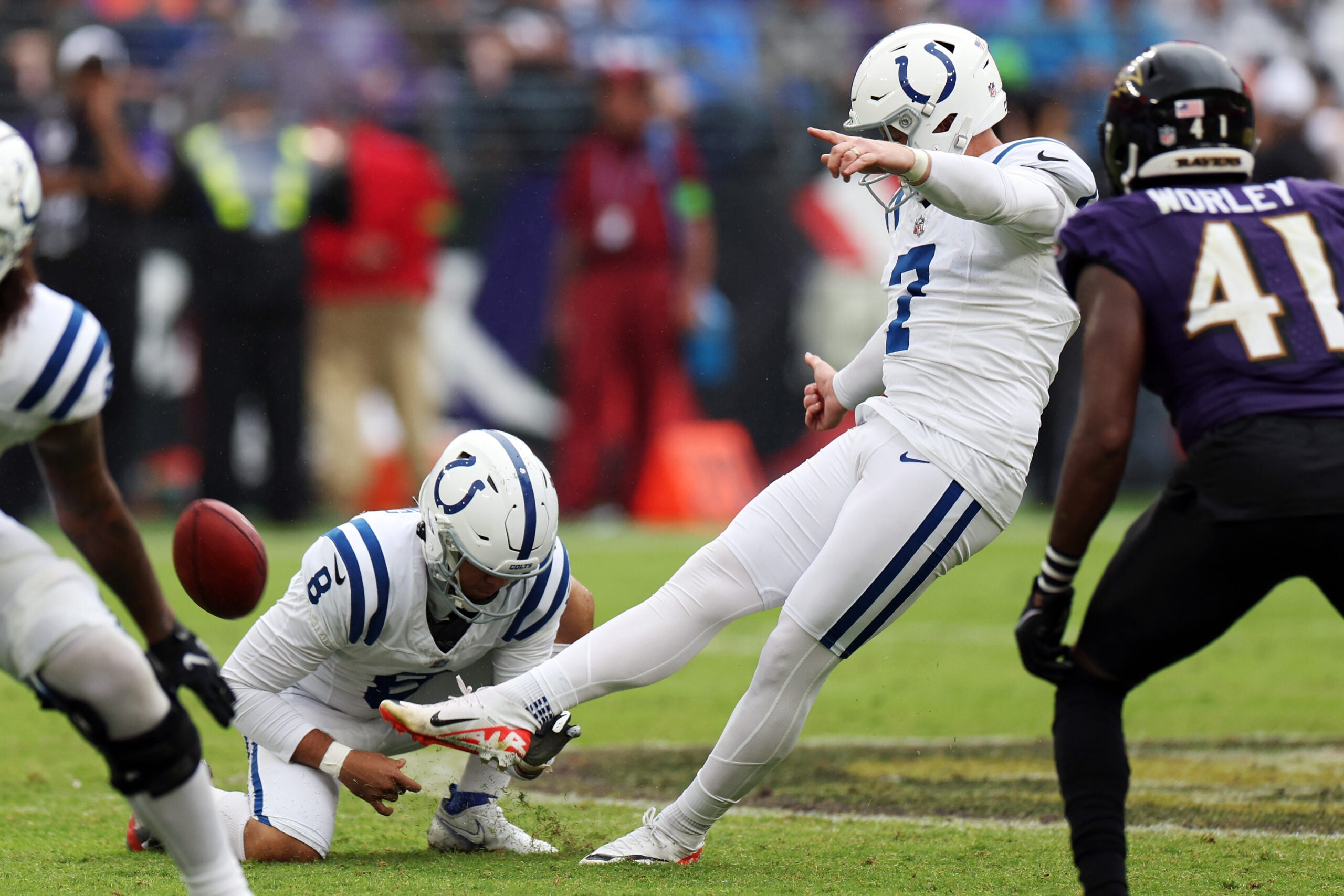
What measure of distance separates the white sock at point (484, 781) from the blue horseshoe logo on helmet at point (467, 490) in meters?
0.73

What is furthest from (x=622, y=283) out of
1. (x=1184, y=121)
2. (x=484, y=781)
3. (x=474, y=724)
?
(x=1184, y=121)

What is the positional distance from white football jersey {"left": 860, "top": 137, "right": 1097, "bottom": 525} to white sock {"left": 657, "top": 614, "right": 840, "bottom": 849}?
1.67 feet

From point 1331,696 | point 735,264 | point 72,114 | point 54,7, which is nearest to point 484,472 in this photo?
point 1331,696

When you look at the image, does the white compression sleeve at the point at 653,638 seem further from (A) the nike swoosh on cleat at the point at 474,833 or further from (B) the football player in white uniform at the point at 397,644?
(A) the nike swoosh on cleat at the point at 474,833

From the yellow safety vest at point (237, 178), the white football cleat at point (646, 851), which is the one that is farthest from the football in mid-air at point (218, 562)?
the yellow safety vest at point (237, 178)

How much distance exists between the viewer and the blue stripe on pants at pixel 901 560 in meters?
3.73

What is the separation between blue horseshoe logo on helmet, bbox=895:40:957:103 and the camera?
3.93m

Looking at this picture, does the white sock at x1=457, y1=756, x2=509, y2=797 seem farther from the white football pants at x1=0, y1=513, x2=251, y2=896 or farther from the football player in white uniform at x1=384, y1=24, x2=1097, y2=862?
the white football pants at x1=0, y1=513, x2=251, y2=896

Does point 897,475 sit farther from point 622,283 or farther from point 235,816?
point 622,283

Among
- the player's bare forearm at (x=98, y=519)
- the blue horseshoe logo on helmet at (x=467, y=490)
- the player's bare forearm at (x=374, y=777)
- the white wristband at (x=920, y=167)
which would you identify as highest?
the white wristband at (x=920, y=167)

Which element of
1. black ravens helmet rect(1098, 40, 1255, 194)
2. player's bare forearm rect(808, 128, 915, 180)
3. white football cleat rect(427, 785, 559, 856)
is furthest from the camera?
white football cleat rect(427, 785, 559, 856)

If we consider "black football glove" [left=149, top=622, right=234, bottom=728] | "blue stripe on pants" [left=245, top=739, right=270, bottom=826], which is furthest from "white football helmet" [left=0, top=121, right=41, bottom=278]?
"blue stripe on pants" [left=245, top=739, right=270, bottom=826]

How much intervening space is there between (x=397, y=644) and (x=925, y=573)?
1232 mm

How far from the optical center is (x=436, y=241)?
1142 cm
